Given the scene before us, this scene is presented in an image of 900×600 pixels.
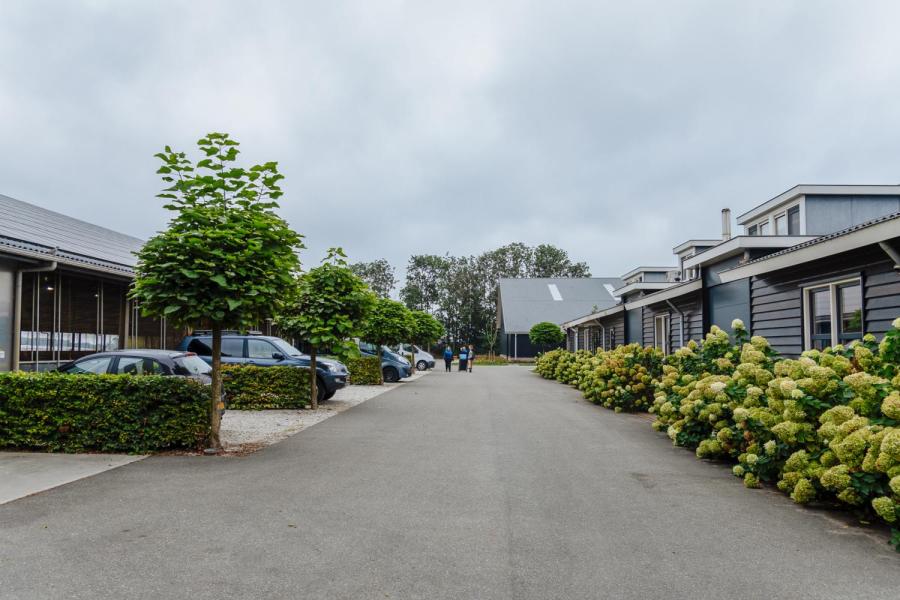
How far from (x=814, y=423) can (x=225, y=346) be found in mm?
13076

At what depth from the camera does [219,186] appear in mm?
8070

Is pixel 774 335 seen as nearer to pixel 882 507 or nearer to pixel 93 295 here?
pixel 882 507

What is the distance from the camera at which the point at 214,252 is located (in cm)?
759

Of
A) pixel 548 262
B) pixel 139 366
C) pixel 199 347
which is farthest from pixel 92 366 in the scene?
pixel 548 262

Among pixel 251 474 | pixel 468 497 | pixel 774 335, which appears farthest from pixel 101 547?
pixel 774 335

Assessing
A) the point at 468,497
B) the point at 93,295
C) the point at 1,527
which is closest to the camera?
the point at 1,527

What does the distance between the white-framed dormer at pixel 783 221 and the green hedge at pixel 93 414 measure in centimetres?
1711

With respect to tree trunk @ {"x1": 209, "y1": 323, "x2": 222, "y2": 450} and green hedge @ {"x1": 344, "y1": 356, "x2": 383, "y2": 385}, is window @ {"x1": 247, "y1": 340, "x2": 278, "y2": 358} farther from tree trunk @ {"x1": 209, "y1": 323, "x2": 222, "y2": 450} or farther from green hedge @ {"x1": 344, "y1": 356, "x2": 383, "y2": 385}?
green hedge @ {"x1": 344, "y1": 356, "x2": 383, "y2": 385}

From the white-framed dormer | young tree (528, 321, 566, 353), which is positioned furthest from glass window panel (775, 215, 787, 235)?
young tree (528, 321, 566, 353)

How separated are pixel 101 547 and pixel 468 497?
→ 124 inches

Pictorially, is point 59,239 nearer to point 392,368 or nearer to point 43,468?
point 43,468

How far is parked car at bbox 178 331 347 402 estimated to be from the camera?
15180 millimetres

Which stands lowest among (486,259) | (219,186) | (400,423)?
(400,423)

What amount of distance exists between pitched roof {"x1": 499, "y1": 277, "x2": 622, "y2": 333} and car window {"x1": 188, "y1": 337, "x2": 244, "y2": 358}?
3807 centimetres
